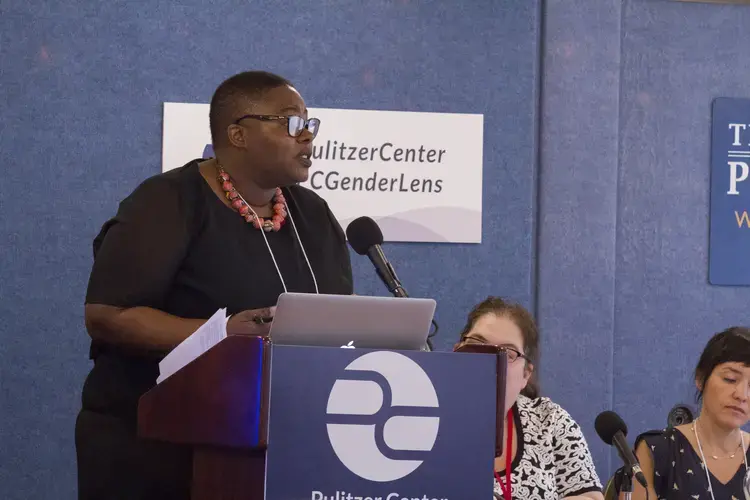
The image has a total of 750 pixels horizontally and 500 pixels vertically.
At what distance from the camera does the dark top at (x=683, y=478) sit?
11.5 ft

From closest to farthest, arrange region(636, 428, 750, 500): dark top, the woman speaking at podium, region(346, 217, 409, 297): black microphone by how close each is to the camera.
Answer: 1. the woman speaking at podium
2. region(346, 217, 409, 297): black microphone
3. region(636, 428, 750, 500): dark top

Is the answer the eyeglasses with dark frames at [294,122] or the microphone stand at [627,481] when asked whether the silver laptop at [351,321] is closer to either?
the eyeglasses with dark frames at [294,122]

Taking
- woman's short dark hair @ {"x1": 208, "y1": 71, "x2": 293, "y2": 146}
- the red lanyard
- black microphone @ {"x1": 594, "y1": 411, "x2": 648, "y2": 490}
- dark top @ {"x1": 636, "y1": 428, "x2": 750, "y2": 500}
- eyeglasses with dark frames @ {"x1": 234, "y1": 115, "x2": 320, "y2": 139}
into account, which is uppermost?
woman's short dark hair @ {"x1": 208, "y1": 71, "x2": 293, "y2": 146}

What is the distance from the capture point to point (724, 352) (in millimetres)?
3582

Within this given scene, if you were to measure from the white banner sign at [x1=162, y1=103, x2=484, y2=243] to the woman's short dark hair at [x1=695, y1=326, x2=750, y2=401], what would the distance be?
3.82 feet

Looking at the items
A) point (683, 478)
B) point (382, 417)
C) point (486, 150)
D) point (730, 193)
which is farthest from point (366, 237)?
point (730, 193)

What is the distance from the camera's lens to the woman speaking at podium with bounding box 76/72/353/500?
6.81ft

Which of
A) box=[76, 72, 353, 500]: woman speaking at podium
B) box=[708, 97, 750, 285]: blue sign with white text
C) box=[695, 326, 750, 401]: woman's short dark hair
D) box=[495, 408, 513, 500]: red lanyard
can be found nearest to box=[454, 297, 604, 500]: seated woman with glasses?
box=[495, 408, 513, 500]: red lanyard

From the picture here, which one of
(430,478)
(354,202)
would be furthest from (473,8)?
(430,478)

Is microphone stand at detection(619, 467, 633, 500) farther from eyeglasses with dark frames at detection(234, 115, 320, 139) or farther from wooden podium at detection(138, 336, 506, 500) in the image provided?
eyeglasses with dark frames at detection(234, 115, 320, 139)

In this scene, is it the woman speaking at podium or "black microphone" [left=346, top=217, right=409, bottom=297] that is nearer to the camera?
the woman speaking at podium

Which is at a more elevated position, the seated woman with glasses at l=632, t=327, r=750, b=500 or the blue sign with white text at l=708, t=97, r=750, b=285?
the blue sign with white text at l=708, t=97, r=750, b=285

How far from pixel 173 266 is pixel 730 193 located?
3.50m

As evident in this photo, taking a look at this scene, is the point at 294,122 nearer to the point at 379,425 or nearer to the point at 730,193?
the point at 379,425
